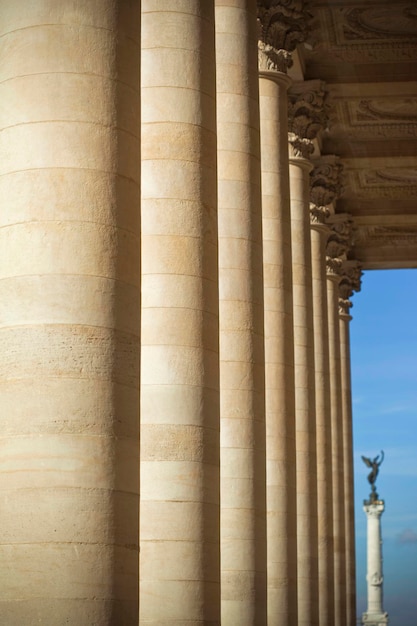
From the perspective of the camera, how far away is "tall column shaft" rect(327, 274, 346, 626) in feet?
568

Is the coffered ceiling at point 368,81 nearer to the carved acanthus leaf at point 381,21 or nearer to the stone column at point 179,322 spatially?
the carved acanthus leaf at point 381,21

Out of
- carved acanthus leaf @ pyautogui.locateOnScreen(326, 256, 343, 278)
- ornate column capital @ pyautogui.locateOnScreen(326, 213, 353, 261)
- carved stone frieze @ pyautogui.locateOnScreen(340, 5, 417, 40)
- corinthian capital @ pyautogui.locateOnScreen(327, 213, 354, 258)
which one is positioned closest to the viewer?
carved stone frieze @ pyautogui.locateOnScreen(340, 5, 417, 40)

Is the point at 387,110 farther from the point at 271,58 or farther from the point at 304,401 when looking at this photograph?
the point at 271,58

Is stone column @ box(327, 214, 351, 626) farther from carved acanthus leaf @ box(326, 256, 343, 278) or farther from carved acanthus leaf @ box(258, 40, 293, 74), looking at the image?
carved acanthus leaf @ box(258, 40, 293, 74)

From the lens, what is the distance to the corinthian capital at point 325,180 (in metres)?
155

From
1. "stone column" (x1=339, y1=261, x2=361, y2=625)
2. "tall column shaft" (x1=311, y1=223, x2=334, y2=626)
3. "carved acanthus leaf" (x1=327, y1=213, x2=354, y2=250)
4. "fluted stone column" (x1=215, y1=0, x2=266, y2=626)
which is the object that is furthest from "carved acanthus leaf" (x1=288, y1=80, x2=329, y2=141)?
"stone column" (x1=339, y1=261, x2=361, y2=625)

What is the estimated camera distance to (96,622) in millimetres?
38562

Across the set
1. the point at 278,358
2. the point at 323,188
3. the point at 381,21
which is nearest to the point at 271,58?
the point at 278,358

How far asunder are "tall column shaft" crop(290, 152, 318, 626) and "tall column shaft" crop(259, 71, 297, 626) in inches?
768

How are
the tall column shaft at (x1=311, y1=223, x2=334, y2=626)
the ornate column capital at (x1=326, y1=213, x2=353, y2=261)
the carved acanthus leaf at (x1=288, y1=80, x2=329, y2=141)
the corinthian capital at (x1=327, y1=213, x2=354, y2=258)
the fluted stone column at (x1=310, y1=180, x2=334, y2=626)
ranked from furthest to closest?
the corinthian capital at (x1=327, y1=213, x2=354, y2=258) < the ornate column capital at (x1=326, y1=213, x2=353, y2=261) < the fluted stone column at (x1=310, y1=180, x2=334, y2=626) < the tall column shaft at (x1=311, y1=223, x2=334, y2=626) < the carved acanthus leaf at (x1=288, y1=80, x2=329, y2=141)

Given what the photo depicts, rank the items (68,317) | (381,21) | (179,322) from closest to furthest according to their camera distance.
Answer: (68,317) → (179,322) → (381,21)

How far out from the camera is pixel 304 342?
129 m

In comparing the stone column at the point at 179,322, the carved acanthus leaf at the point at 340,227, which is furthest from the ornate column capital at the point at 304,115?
the stone column at the point at 179,322

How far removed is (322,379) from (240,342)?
74313mm
